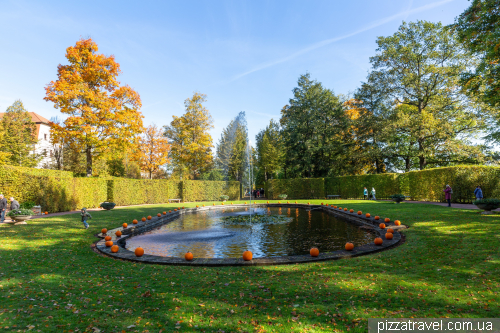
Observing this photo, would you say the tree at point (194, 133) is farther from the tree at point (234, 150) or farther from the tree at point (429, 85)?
the tree at point (429, 85)

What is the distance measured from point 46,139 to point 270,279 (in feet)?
208

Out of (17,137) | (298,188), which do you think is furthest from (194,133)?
(17,137)

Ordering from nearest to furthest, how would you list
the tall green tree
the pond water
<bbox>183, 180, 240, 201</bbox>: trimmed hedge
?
the pond water
<bbox>183, 180, 240, 201</bbox>: trimmed hedge
the tall green tree

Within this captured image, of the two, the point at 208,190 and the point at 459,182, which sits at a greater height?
the point at 459,182

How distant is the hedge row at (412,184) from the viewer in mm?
18422

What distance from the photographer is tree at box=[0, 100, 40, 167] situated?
3365 centimetres

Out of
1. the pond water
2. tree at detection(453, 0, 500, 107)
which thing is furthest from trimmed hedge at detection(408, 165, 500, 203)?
the pond water

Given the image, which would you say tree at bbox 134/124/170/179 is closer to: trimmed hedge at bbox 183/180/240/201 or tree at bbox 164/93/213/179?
tree at bbox 164/93/213/179

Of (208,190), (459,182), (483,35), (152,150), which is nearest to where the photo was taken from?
(483,35)

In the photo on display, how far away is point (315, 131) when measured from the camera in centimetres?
3934

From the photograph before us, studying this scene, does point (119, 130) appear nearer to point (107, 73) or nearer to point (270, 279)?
point (107, 73)

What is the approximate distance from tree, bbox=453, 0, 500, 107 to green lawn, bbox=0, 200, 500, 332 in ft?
33.1

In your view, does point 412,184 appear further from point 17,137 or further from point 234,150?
point 17,137

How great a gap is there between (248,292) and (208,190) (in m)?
33.2
